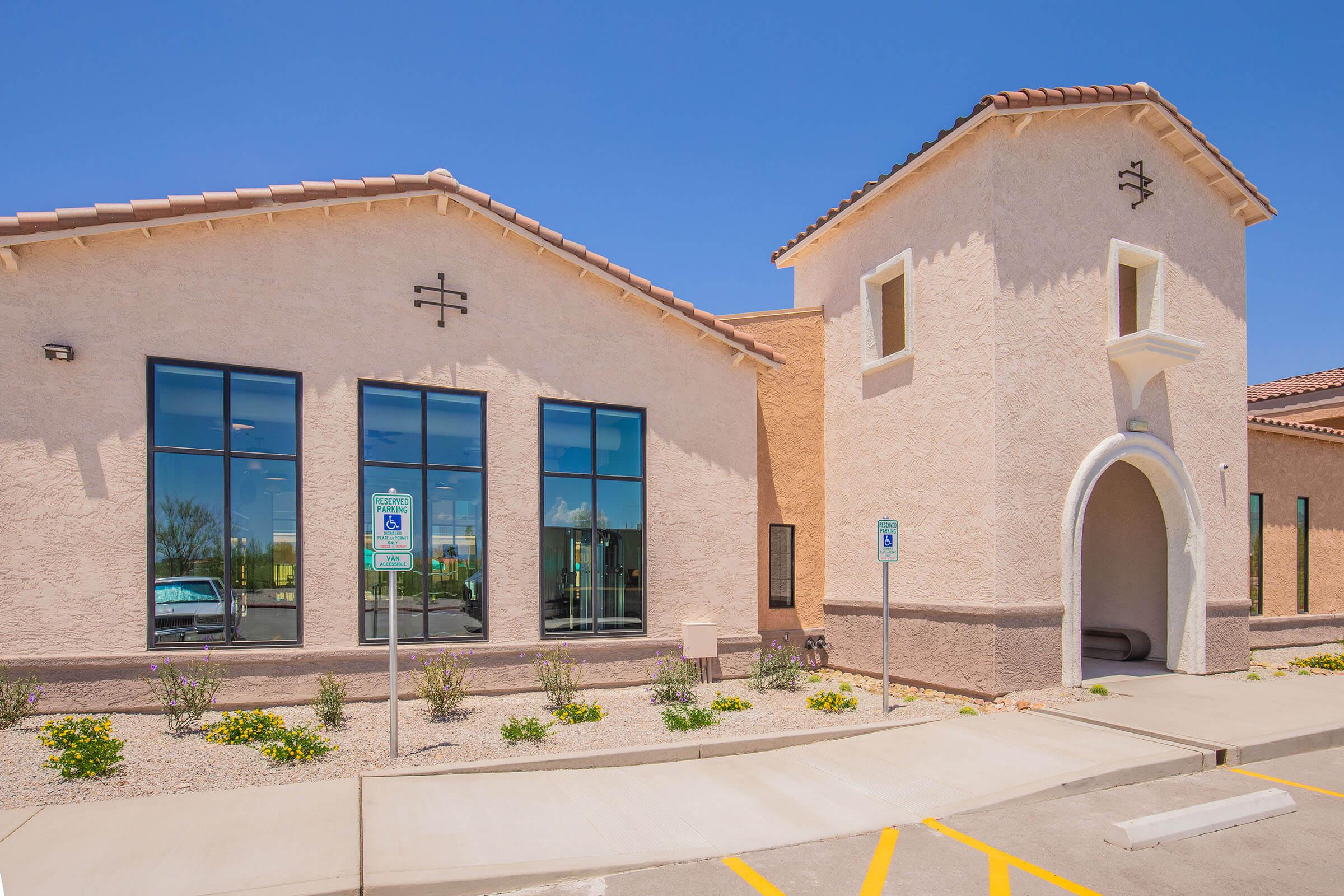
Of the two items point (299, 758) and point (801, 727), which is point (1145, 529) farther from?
point (299, 758)

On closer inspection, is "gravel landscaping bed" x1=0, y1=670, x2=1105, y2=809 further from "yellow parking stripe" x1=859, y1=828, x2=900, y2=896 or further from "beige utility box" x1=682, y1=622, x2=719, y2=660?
"yellow parking stripe" x1=859, y1=828, x2=900, y2=896

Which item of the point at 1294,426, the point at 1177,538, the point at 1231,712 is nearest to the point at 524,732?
the point at 1231,712

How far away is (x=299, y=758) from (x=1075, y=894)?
21.4ft

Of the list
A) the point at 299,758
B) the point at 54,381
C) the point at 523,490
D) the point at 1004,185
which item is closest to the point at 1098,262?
the point at 1004,185

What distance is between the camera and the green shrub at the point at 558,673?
32.7ft

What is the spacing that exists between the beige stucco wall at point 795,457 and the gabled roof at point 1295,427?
26.8 ft

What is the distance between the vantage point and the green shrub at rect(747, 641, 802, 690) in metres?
11.4

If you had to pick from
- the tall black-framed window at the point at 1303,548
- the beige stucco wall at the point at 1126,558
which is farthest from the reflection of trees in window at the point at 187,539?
the tall black-framed window at the point at 1303,548

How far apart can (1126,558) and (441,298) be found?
483 inches

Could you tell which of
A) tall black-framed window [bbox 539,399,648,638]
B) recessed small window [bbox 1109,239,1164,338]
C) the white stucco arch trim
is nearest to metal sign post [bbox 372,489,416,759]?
tall black-framed window [bbox 539,399,648,638]

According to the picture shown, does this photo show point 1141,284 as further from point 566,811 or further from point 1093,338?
point 566,811

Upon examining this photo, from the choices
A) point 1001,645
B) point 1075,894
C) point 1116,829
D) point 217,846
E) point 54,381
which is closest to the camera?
point 1075,894

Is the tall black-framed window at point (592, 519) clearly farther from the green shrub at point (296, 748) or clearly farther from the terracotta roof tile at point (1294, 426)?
the terracotta roof tile at point (1294, 426)

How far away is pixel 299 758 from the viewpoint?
746 cm
